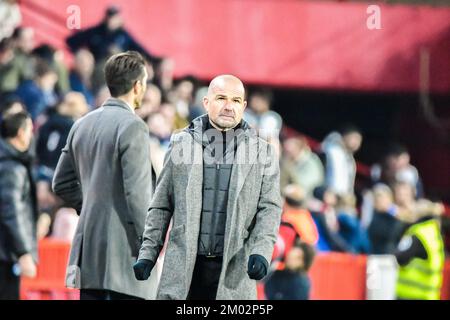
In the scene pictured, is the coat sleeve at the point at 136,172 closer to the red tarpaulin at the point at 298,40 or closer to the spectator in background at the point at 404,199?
A: the spectator in background at the point at 404,199

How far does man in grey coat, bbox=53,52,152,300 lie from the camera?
8.75 m

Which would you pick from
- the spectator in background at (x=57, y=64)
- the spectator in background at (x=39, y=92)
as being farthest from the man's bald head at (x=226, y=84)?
the spectator in background at (x=57, y=64)

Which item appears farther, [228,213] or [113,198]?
[113,198]

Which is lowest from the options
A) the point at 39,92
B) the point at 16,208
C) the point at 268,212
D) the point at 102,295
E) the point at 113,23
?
the point at 102,295

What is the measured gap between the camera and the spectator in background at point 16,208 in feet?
36.0

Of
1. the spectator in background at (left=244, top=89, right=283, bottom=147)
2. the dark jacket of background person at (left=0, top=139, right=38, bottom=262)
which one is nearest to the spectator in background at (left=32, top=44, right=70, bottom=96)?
the spectator in background at (left=244, top=89, right=283, bottom=147)

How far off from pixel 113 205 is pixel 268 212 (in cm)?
128

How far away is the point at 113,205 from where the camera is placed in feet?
28.9

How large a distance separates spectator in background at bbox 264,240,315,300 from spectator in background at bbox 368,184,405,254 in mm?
4104

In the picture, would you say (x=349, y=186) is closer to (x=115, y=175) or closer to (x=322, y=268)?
(x=322, y=268)

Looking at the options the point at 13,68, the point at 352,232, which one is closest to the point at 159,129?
the point at 13,68

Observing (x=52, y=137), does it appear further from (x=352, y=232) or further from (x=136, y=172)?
(x=136, y=172)

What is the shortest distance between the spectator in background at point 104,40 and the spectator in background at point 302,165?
2.43 metres
